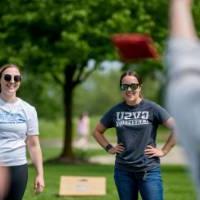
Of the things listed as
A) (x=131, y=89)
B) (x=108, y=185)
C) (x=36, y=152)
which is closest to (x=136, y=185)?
(x=131, y=89)

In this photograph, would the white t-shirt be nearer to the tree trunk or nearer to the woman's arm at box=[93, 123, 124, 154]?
the woman's arm at box=[93, 123, 124, 154]

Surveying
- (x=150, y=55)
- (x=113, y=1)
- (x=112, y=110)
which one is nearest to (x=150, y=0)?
(x=113, y=1)

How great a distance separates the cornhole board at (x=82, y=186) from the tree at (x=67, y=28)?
10.5m

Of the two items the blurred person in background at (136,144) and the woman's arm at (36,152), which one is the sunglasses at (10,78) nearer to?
the woman's arm at (36,152)

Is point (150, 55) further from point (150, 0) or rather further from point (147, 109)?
point (150, 0)

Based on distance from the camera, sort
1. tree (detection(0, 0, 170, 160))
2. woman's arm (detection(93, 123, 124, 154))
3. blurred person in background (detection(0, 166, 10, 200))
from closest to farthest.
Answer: blurred person in background (detection(0, 166, 10, 200)) → woman's arm (detection(93, 123, 124, 154)) → tree (detection(0, 0, 170, 160))

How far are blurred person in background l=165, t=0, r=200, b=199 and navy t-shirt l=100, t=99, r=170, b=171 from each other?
17.0 feet

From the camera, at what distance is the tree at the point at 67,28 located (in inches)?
950

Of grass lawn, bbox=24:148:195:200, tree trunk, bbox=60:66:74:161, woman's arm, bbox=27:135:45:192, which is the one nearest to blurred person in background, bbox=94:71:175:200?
woman's arm, bbox=27:135:45:192

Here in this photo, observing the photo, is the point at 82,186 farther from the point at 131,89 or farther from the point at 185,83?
the point at 185,83

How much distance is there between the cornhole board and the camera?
44.8 feet

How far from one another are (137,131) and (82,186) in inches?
267

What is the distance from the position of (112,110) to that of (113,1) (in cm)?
1738

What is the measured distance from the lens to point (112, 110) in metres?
7.39
